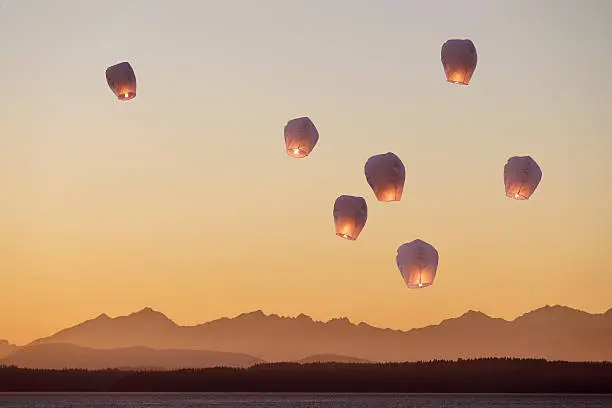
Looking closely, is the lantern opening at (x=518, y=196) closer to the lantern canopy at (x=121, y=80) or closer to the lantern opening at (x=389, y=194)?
the lantern opening at (x=389, y=194)

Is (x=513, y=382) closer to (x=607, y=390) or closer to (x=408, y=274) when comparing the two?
(x=607, y=390)

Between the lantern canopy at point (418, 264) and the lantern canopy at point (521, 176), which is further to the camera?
the lantern canopy at point (521, 176)

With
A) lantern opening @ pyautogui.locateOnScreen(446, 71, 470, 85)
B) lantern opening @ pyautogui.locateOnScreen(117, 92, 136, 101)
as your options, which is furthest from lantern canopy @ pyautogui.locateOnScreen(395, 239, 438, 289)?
lantern opening @ pyautogui.locateOnScreen(117, 92, 136, 101)

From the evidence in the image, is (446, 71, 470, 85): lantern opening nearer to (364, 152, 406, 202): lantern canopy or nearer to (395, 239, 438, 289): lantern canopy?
(364, 152, 406, 202): lantern canopy

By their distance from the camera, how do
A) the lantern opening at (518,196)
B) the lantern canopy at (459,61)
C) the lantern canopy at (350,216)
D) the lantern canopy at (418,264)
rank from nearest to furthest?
the lantern canopy at (418,264), the lantern canopy at (350,216), the lantern canopy at (459,61), the lantern opening at (518,196)

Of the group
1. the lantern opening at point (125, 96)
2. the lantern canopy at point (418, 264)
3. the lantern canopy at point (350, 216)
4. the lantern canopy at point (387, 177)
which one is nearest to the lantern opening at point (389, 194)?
the lantern canopy at point (387, 177)

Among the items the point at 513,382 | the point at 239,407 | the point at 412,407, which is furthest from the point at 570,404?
the point at 513,382

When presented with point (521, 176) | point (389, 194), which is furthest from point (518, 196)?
point (389, 194)
